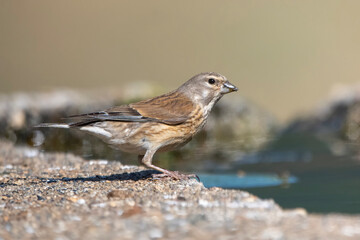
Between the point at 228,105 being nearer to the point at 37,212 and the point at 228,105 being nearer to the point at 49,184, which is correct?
the point at 49,184

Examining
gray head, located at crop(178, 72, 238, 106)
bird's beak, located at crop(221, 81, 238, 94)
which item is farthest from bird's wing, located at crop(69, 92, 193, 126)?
bird's beak, located at crop(221, 81, 238, 94)

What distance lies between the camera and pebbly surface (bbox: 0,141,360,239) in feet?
12.5

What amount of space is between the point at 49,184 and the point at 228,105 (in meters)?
5.83

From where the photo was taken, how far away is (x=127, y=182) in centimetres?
579

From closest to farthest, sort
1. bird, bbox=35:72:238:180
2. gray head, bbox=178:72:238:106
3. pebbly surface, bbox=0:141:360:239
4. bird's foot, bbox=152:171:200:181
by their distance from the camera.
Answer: pebbly surface, bbox=0:141:360:239, bird's foot, bbox=152:171:200:181, bird, bbox=35:72:238:180, gray head, bbox=178:72:238:106

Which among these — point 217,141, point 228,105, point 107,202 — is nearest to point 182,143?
point 107,202

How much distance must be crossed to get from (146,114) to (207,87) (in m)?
0.72

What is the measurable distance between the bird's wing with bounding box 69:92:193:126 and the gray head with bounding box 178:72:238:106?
194mm

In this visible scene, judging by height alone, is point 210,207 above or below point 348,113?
below

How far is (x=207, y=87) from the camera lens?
6.51 metres

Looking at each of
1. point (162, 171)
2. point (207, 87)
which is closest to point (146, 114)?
point (162, 171)

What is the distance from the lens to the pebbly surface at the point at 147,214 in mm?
3820

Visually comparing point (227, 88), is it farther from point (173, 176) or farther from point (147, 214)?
point (147, 214)

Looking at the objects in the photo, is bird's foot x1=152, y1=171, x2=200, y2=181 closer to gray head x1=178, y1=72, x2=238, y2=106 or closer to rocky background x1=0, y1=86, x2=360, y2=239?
rocky background x1=0, y1=86, x2=360, y2=239
